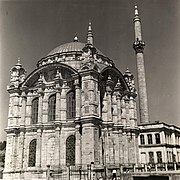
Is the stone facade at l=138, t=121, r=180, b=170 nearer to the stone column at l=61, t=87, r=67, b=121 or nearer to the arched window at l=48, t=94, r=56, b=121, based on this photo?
the stone column at l=61, t=87, r=67, b=121

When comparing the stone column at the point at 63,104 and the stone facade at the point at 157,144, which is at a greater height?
the stone column at the point at 63,104

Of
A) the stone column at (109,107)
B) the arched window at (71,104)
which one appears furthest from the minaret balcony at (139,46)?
the arched window at (71,104)

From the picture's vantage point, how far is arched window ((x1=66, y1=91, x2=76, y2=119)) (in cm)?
2761

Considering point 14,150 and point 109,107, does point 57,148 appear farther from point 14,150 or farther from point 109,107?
point 109,107

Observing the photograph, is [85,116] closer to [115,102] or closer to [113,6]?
[115,102]

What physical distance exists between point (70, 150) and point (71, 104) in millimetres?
4684

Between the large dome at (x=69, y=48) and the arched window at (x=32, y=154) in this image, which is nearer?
the arched window at (x=32, y=154)

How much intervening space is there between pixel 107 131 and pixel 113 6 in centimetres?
1455

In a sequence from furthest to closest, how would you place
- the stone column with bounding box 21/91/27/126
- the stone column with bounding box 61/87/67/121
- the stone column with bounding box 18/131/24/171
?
the stone column with bounding box 21/91/27/126 < the stone column with bounding box 18/131/24/171 < the stone column with bounding box 61/87/67/121

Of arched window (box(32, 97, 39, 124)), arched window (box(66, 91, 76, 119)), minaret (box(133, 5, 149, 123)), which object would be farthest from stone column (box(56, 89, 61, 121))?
minaret (box(133, 5, 149, 123))

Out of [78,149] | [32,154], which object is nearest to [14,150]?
[32,154]

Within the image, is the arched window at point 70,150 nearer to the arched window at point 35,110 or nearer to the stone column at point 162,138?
the arched window at point 35,110

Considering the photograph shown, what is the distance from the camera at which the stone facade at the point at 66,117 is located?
25.8m

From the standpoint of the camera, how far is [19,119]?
96.7ft
